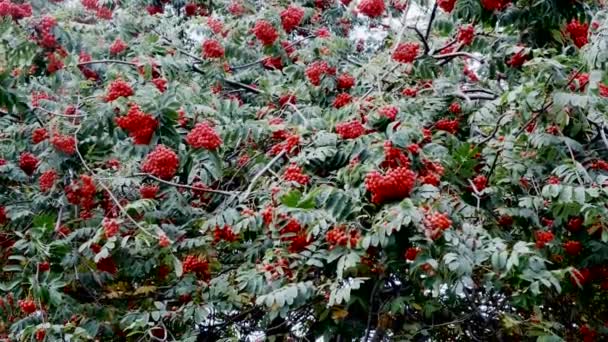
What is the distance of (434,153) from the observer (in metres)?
4.02

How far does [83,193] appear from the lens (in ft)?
15.8

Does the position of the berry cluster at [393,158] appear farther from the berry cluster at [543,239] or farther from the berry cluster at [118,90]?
the berry cluster at [118,90]

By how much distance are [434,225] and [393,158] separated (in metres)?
0.40

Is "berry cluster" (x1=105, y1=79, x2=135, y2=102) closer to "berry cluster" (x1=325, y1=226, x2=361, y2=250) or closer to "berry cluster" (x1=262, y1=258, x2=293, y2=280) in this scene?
"berry cluster" (x1=262, y1=258, x2=293, y2=280)

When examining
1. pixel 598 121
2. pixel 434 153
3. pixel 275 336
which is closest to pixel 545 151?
pixel 598 121

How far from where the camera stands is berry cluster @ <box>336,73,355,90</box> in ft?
18.3

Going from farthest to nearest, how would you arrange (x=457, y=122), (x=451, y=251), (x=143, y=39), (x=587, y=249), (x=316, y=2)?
1. (x=316, y=2)
2. (x=143, y=39)
3. (x=457, y=122)
4. (x=587, y=249)
5. (x=451, y=251)

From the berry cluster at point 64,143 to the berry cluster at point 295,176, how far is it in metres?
1.49

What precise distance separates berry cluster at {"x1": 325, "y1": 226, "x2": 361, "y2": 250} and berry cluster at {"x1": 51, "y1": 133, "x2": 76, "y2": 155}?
1.95 m

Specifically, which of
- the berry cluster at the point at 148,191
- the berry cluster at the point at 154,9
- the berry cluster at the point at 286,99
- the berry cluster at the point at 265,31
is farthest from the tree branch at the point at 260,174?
the berry cluster at the point at 154,9

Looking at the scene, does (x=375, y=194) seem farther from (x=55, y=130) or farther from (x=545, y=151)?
(x=55, y=130)

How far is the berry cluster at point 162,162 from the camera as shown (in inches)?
160

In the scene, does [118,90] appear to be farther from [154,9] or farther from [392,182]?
[154,9]

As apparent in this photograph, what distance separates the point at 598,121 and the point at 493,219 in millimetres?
820
